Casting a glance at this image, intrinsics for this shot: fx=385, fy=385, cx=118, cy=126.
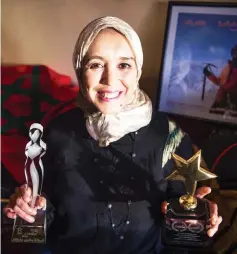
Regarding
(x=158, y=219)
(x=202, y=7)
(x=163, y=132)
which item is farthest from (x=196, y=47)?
→ (x=158, y=219)

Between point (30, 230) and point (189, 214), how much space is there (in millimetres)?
260

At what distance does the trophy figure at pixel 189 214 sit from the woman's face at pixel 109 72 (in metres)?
0.13

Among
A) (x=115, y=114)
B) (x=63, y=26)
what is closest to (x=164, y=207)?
(x=115, y=114)

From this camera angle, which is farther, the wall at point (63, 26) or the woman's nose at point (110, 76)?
the wall at point (63, 26)

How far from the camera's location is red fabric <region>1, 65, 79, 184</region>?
85 cm

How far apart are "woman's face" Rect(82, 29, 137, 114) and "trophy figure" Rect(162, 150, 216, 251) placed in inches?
5.1

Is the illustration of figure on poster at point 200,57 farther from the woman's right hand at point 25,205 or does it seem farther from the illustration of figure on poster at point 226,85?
the woman's right hand at point 25,205

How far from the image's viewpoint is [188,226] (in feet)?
1.99

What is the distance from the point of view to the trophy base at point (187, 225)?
603 mm

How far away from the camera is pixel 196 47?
761 millimetres

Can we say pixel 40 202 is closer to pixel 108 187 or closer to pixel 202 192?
pixel 108 187

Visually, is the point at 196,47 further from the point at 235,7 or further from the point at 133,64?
the point at 133,64

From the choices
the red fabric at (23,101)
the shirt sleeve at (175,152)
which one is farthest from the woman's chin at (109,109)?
the red fabric at (23,101)

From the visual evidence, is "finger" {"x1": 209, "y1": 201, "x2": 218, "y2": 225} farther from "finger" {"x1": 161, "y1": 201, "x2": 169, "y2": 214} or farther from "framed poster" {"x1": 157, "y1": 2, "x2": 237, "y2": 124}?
"framed poster" {"x1": 157, "y1": 2, "x2": 237, "y2": 124}
